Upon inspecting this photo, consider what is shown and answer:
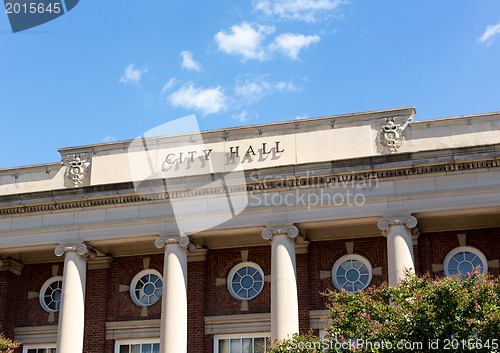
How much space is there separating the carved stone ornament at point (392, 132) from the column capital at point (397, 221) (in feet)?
9.16

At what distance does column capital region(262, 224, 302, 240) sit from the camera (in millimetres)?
29375

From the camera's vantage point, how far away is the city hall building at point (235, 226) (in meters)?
28.8

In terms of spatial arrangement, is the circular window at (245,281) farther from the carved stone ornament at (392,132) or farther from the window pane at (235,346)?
the carved stone ornament at (392,132)

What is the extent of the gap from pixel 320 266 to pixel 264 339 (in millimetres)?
3662

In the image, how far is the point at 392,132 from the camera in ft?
98.9

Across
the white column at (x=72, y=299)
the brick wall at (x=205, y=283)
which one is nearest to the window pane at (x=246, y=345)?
the brick wall at (x=205, y=283)

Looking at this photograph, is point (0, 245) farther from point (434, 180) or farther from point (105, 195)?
Result: point (434, 180)

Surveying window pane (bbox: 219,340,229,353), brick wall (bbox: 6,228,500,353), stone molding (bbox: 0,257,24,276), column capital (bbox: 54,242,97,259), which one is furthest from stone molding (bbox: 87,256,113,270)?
window pane (bbox: 219,340,229,353)

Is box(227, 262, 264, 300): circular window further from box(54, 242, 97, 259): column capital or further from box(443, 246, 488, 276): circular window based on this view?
box(443, 246, 488, 276): circular window

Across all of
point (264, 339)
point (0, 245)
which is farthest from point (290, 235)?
point (0, 245)

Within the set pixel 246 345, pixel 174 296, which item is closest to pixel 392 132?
pixel 246 345

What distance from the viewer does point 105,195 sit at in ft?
103

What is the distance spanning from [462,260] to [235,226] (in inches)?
348

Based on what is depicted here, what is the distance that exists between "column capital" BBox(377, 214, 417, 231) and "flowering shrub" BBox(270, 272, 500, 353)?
6004 mm
